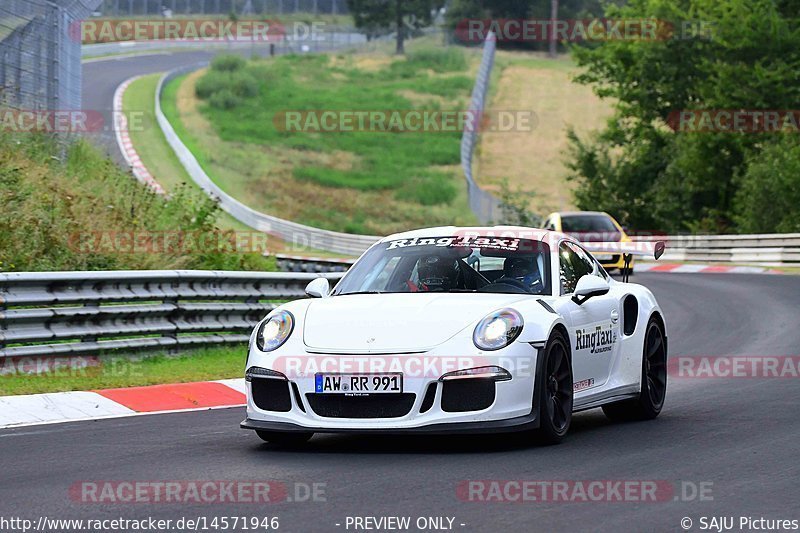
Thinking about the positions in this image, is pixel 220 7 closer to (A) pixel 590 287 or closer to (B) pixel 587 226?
(B) pixel 587 226

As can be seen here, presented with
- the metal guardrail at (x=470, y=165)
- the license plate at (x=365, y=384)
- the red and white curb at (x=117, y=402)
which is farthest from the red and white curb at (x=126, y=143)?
the license plate at (x=365, y=384)

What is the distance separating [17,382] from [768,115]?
3632cm

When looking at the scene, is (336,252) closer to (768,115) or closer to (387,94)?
(768,115)

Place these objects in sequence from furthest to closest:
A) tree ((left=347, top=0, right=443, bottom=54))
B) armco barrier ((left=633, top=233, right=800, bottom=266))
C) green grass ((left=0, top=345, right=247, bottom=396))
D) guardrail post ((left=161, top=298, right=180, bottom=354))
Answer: tree ((left=347, top=0, right=443, bottom=54)) < armco barrier ((left=633, top=233, right=800, bottom=266)) < guardrail post ((left=161, top=298, right=180, bottom=354)) < green grass ((left=0, top=345, right=247, bottom=396))

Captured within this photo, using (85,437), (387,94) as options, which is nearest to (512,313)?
(85,437)

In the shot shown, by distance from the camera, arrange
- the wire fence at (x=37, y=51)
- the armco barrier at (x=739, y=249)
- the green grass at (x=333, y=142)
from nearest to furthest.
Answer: the wire fence at (x=37, y=51) → the armco barrier at (x=739, y=249) → the green grass at (x=333, y=142)

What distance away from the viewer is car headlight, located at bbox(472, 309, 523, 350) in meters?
8.13

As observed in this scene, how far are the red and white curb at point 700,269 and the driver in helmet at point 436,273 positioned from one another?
77.2 ft

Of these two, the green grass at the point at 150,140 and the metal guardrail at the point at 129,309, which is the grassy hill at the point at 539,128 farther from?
the metal guardrail at the point at 129,309

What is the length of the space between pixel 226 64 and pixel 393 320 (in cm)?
7698

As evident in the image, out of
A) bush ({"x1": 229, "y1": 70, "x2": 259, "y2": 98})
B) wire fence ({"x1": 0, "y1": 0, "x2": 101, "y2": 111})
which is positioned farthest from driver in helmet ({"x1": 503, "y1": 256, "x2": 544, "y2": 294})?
bush ({"x1": 229, "y1": 70, "x2": 259, "y2": 98})

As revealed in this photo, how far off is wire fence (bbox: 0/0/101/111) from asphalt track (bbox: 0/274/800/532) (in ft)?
29.2

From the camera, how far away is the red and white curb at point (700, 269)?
32.2 meters

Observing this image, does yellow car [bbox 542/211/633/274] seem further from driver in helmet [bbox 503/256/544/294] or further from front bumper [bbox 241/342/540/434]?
front bumper [bbox 241/342/540/434]
